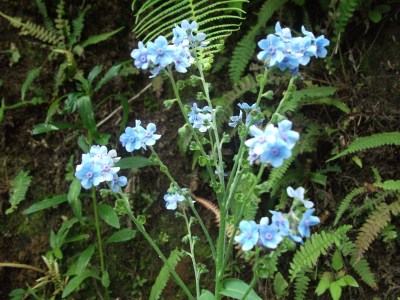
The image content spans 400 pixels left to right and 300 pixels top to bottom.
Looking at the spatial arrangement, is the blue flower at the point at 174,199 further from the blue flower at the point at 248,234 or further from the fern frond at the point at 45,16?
the fern frond at the point at 45,16

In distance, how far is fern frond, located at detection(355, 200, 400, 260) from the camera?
2.79m

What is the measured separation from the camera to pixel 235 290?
6.55ft

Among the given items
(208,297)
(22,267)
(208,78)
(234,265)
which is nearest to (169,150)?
(208,78)

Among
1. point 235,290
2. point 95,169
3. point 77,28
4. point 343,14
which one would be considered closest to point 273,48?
point 95,169

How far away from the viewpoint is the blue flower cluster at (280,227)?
1445 millimetres

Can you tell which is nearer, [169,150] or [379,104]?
[379,104]

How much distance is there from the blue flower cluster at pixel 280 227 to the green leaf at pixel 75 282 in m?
1.95

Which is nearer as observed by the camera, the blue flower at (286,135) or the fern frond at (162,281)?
the blue flower at (286,135)

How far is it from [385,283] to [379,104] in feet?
3.88

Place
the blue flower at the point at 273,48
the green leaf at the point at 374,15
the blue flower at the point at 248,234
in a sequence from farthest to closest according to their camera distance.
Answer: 1. the green leaf at the point at 374,15
2. the blue flower at the point at 273,48
3. the blue flower at the point at 248,234

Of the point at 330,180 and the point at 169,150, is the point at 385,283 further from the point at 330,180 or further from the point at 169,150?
the point at 169,150

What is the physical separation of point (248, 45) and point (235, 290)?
6.45 feet

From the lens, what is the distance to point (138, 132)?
6.13 feet

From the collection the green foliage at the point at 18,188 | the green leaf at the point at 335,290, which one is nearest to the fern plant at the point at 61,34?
the green foliage at the point at 18,188
